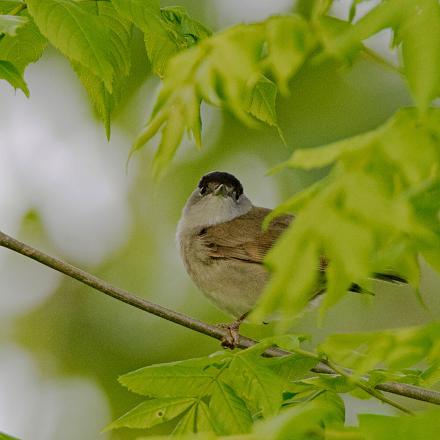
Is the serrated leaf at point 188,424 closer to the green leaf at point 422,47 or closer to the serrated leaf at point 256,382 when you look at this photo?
the serrated leaf at point 256,382

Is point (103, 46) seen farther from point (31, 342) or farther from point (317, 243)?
point (31, 342)

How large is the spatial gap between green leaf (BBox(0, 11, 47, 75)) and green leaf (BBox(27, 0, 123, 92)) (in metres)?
0.39

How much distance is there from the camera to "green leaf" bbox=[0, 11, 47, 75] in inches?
118

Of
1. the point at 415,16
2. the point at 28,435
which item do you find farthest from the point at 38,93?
the point at 415,16

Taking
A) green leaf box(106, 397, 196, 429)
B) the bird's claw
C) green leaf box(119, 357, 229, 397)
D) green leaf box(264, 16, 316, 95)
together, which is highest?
green leaf box(264, 16, 316, 95)

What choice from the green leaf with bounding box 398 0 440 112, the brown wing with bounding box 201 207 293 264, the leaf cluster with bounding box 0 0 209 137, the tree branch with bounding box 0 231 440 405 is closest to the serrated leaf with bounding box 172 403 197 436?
the tree branch with bounding box 0 231 440 405

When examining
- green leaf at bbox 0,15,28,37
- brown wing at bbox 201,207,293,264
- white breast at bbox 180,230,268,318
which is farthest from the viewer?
brown wing at bbox 201,207,293,264

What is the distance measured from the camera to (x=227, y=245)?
5762mm

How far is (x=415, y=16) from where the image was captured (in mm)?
1744

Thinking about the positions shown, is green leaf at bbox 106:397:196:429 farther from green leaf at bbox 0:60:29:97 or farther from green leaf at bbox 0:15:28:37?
green leaf at bbox 0:15:28:37

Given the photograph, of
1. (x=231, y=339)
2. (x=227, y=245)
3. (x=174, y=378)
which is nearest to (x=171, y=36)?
(x=174, y=378)

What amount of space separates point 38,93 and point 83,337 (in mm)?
2810

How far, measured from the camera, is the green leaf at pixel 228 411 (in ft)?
8.10

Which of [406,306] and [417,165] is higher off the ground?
[417,165]
